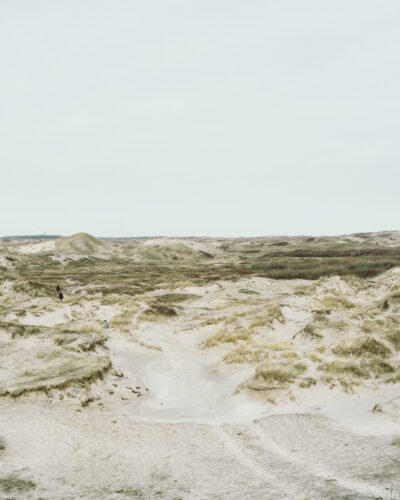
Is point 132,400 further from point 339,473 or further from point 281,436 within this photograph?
point 339,473

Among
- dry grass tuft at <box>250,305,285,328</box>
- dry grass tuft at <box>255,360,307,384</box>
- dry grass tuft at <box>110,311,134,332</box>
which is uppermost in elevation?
dry grass tuft at <box>250,305,285,328</box>

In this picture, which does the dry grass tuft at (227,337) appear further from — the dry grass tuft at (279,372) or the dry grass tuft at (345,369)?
the dry grass tuft at (345,369)

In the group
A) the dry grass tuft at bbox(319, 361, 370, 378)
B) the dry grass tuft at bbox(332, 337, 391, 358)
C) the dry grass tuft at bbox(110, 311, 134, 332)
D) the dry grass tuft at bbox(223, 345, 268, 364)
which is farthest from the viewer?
the dry grass tuft at bbox(110, 311, 134, 332)

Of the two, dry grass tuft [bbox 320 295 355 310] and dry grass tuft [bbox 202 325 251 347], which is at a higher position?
dry grass tuft [bbox 320 295 355 310]

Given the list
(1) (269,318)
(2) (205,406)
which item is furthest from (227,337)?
(2) (205,406)

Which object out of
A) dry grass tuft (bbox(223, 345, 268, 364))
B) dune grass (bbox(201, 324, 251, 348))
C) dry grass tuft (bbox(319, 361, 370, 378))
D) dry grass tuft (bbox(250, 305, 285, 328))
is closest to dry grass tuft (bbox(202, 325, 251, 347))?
dune grass (bbox(201, 324, 251, 348))

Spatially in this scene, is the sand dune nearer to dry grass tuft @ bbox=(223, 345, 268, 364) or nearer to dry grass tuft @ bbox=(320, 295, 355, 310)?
dry grass tuft @ bbox=(223, 345, 268, 364)

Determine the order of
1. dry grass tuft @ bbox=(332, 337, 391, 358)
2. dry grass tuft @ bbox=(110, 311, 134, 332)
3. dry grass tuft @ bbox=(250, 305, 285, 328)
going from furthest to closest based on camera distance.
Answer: dry grass tuft @ bbox=(110, 311, 134, 332) → dry grass tuft @ bbox=(250, 305, 285, 328) → dry grass tuft @ bbox=(332, 337, 391, 358)

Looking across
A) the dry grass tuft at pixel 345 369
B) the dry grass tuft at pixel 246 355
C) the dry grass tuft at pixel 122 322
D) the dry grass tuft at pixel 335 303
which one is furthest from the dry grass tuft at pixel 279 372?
the dry grass tuft at pixel 335 303

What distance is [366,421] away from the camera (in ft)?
38.0

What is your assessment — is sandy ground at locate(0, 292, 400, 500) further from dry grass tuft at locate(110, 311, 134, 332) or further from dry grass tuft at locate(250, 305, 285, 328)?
dry grass tuft at locate(110, 311, 134, 332)

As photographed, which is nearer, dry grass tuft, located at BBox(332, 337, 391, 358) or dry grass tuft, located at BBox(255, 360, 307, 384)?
dry grass tuft, located at BBox(255, 360, 307, 384)

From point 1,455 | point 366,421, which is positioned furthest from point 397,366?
point 1,455

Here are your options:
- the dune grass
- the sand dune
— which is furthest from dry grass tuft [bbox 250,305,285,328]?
the dune grass
